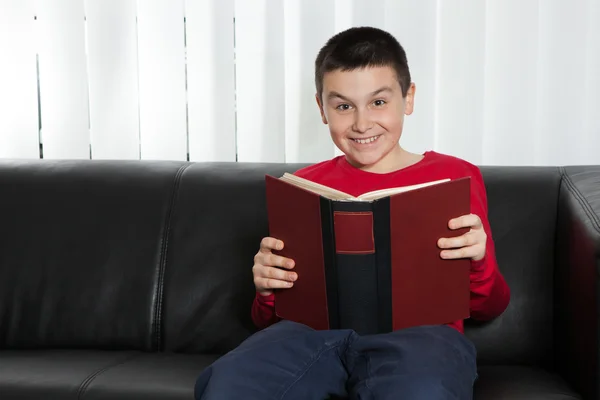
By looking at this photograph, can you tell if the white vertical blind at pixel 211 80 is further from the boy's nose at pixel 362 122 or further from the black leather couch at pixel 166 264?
the boy's nose at pixel 362 122

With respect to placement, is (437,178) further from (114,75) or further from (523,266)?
(114,75)

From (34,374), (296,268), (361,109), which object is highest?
(361,109)

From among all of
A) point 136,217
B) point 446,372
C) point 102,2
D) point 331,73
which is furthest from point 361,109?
point 102,2

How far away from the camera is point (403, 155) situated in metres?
1.72

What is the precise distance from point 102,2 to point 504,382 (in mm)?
1688

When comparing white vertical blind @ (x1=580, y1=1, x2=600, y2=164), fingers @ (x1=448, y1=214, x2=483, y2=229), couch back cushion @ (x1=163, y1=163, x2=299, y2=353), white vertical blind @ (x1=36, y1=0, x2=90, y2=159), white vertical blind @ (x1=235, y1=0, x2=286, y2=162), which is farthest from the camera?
white vertical blind @ (x1=36, y1=0, x2=90, y2=159)

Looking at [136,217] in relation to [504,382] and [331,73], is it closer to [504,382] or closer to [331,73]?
[331,73]

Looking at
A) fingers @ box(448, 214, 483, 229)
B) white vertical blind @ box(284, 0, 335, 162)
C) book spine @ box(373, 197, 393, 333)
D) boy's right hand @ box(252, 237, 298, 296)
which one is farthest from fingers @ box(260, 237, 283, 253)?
white vertical blind @ box(284, 0, 335, 162)

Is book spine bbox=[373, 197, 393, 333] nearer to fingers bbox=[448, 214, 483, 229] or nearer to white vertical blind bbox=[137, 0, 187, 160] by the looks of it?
fingers bbox=[448, 214, 483, 229]

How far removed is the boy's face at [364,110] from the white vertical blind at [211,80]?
0.75m

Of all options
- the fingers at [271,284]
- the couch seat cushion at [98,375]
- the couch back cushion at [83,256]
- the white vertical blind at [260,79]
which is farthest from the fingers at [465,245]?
the white vertical blind at [260,79]

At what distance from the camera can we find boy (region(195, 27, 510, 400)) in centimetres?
125

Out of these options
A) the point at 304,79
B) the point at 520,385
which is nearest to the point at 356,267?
the point at 520,385

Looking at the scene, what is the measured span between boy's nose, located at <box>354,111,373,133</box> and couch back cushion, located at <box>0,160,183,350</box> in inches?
26.5
